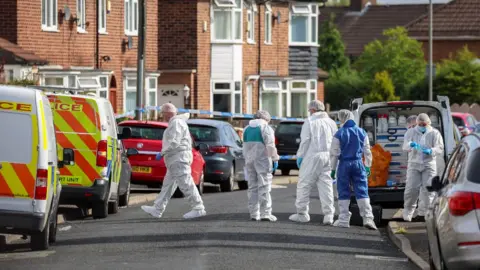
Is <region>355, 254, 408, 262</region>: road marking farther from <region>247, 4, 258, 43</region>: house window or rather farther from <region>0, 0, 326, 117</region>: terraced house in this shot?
<region>247, 4, 258, 43</region>: house window

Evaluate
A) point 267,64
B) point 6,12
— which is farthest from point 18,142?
point 267,64

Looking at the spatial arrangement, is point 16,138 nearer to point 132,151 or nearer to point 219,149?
point 132,151

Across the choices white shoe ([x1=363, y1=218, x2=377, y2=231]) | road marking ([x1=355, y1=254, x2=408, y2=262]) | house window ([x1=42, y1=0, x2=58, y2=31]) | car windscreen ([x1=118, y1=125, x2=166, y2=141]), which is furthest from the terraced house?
road marking ([x1=355, y1=254, x2=408, y2=262])

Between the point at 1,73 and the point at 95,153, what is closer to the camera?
the point at 95,153

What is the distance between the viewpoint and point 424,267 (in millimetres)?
14469

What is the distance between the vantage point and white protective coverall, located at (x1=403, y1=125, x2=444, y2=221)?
20.4m

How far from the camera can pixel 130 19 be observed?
4481 cm

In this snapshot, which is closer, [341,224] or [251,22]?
[341,224]

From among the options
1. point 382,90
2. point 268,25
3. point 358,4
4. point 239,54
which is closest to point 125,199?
point 239,54

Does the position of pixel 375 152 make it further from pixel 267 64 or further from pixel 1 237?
pixel 267 64

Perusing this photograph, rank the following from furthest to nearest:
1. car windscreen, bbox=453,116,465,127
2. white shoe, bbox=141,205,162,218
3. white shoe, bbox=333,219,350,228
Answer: car windscreen, bbox=453,116,465,127 → white shoe, bbox=141,205,162,218 → white shoe, bbox=333,219,350,228

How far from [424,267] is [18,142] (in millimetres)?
4537

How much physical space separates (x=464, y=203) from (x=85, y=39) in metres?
29.4

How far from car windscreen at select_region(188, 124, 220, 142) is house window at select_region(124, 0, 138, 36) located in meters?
15.1
